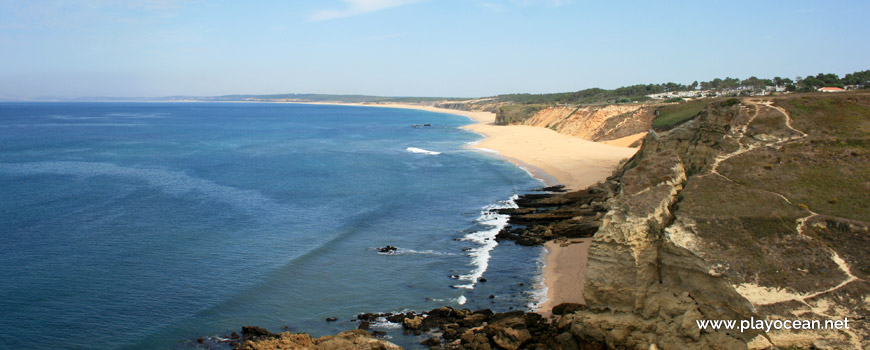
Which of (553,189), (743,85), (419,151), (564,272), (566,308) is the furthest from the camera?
(743,85)

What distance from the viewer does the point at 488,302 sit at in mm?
21469

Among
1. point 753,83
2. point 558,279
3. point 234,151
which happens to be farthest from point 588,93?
point 558,279

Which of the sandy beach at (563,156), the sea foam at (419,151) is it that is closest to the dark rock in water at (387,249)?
the sandy beach at (563,156)

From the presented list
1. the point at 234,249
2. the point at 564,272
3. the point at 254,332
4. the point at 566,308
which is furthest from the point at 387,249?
the point at 566,308

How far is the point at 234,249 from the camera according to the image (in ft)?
93.2

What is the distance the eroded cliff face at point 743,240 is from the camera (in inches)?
488

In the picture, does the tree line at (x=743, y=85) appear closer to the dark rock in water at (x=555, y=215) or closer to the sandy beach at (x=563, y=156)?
the sandy beach at (x=563, y=156)

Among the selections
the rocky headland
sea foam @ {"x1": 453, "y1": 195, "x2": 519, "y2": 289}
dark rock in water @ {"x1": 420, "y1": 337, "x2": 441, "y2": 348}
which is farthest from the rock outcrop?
sea foam @ {"x1": 453, "y1": 195, "x2": 519, "y2": 289}

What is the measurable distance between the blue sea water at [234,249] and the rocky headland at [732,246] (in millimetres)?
4661

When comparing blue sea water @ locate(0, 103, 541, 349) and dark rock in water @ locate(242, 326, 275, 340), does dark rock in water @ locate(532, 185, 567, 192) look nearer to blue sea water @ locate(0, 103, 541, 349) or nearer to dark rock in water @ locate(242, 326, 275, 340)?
blue sea water @ locate(0, 103, 541, 349)

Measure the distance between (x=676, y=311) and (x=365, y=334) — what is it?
9233 mm

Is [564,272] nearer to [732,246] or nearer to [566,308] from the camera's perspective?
[566,308]

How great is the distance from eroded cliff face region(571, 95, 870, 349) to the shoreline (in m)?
5.72

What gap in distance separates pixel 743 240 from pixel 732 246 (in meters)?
0.35
